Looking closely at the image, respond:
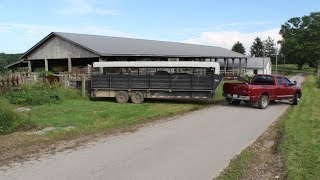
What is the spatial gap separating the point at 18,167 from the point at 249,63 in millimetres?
77339

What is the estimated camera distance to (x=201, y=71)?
69.1ft

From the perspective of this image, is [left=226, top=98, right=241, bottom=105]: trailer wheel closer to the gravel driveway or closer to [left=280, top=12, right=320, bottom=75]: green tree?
the gravel driveway

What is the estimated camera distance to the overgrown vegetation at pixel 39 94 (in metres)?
18.8

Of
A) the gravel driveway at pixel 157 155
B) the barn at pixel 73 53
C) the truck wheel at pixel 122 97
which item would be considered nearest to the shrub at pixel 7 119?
the gravel driveway at pixel 157 155

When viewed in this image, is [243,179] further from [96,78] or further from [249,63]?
[249,63]

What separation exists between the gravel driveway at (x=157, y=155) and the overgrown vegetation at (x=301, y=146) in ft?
3.29

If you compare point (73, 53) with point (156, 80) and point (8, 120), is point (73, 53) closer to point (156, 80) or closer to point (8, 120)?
point (156, 80)

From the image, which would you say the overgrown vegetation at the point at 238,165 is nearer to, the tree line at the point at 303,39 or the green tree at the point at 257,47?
the tree line at the point at 303,39

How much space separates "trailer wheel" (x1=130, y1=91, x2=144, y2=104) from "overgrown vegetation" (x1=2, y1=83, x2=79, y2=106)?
308 cm

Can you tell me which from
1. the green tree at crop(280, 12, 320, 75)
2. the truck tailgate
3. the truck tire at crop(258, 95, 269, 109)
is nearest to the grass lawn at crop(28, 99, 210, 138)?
the truck tailgate

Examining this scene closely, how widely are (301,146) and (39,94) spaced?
13.0 m

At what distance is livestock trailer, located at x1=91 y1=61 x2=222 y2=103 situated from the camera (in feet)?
66.5

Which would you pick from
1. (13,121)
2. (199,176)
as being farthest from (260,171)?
(13,121)

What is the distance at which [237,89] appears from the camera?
1981 cm
